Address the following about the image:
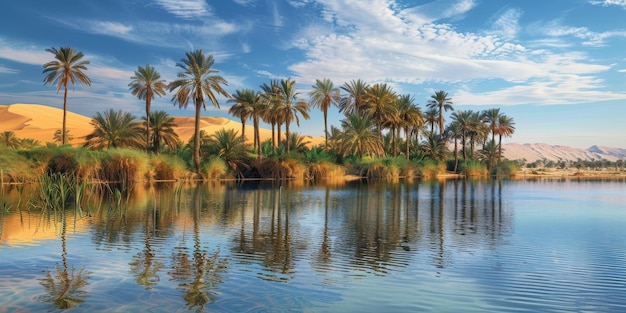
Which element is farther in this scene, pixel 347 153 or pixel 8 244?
pixel 347 153

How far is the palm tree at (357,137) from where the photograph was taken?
62.0 meters

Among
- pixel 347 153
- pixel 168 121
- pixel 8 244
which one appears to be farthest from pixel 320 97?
pixel 8 244

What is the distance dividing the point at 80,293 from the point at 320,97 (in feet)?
196

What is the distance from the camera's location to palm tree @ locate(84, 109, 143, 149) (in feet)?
169

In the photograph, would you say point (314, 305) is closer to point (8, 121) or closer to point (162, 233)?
point (162, 233)

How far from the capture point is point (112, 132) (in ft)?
169

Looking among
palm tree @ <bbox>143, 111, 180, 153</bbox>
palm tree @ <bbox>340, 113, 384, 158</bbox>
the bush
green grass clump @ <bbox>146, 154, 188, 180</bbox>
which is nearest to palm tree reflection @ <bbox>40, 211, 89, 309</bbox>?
green grass clump @ <bbox>146, 154, 188, 180</bbox>

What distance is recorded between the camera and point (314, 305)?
25.2 ft

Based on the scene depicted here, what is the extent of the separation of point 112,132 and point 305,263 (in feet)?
151

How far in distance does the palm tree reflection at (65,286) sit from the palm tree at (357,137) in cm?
5280

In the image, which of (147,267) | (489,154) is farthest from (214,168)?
(489,154)

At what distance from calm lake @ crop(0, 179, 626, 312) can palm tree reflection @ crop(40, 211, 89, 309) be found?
0.03 meters

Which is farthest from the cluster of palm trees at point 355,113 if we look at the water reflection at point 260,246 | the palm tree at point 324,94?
the water reflection at point 260,246

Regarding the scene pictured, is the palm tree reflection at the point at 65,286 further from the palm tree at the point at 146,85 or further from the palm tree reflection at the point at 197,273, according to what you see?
the palm tree at the point at 146,85
